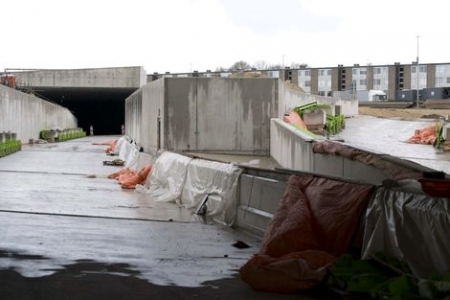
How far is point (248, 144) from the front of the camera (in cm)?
1955

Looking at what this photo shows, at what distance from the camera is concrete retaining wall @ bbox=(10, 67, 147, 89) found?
63594 millimetres

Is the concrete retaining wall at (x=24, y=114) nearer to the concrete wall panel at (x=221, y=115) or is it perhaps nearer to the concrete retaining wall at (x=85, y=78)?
the concrete retaining wall at (x=85, y=78)

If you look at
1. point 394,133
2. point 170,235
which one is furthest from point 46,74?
point 170,235

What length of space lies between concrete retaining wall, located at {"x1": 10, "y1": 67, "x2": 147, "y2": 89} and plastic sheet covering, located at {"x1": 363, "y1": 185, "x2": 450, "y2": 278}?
58492 millimetres

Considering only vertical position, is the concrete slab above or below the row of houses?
below

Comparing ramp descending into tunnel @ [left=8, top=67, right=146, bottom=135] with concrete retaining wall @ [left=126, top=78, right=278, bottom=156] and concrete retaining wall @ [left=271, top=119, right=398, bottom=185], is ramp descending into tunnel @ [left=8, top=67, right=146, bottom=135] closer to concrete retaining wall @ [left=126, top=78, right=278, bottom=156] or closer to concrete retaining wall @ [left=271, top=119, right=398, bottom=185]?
concrete retaining wall @ [left=126, top=78, right=278, bottom=156]

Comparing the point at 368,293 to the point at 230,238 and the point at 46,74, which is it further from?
the point at 46,74

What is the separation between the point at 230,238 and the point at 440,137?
21.2 m

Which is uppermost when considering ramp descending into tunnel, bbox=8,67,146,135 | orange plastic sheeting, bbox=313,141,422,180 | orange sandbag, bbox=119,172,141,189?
ramp descending into tunnel, bbox=8,67,146,135

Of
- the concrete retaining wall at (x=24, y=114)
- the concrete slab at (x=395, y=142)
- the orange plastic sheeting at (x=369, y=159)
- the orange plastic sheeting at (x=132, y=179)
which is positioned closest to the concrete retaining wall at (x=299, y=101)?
the concrete slab at (x=395, y=142)

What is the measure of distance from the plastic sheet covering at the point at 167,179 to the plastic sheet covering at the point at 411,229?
767 cm

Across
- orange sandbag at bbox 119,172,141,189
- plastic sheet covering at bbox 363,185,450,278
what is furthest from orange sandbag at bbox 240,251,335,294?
orange sandbag at bbox 119,172,141,189

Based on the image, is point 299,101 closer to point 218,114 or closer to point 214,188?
point 218,114

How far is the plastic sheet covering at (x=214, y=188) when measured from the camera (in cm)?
1075
